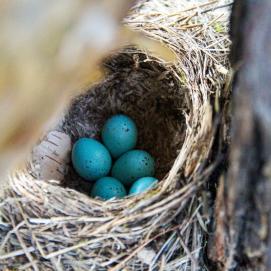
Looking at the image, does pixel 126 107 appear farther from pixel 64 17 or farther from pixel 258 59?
pixel 64 17

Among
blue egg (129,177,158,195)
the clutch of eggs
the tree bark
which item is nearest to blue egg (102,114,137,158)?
the clutch of eggs

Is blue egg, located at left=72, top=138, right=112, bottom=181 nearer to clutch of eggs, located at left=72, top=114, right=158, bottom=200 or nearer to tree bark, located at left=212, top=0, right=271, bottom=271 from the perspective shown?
clutch of eggs, located at left=72, top=114, right=158, bottom=200

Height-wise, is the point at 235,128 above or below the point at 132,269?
above

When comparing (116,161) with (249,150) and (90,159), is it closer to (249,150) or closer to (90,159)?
(90,159)

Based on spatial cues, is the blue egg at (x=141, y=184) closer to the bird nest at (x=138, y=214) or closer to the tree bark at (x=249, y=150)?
the bird nest at (x=138, y=214)

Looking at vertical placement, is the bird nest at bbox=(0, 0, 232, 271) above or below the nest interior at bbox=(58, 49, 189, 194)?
below

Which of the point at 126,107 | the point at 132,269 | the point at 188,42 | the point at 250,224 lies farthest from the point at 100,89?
the point at 250,224

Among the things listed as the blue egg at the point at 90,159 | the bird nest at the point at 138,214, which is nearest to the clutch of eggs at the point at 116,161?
the blue egg at the point at 90,159
